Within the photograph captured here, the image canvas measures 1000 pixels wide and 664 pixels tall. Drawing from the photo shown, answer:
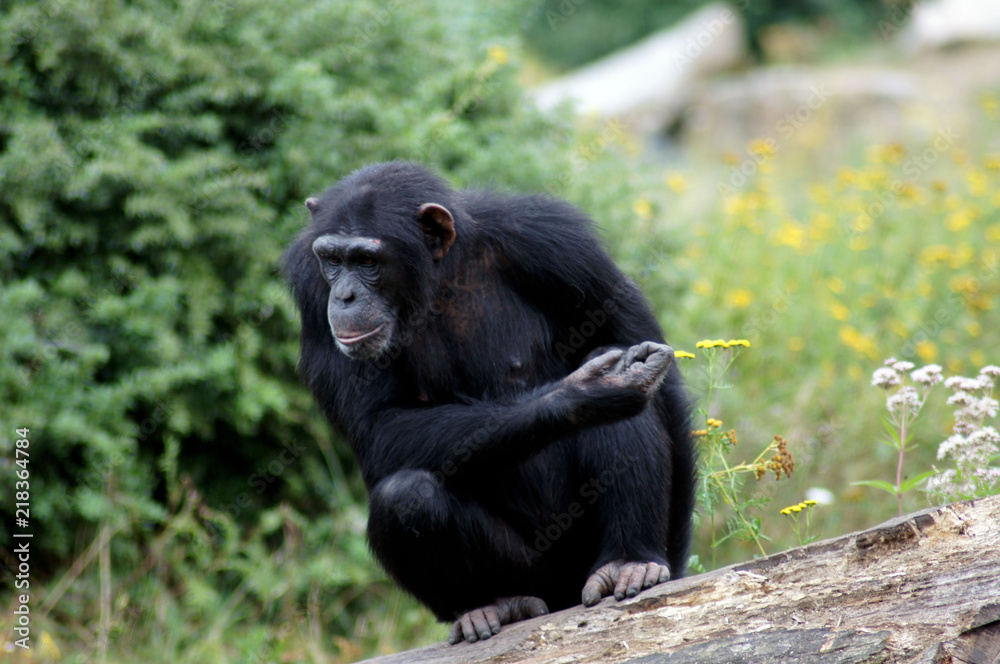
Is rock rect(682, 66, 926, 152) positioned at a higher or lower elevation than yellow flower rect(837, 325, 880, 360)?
higher

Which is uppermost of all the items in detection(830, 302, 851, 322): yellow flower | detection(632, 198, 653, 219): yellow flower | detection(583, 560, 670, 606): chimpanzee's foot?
detection(632, 198, 653, 219): yellow flower

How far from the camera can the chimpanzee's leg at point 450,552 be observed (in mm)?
3812

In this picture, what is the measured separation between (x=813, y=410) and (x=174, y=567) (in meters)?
4.82

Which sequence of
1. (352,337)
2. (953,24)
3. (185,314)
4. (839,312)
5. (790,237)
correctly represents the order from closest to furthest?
(352,337)
(185,314)
(839,312)
(790,237)
(953,24)

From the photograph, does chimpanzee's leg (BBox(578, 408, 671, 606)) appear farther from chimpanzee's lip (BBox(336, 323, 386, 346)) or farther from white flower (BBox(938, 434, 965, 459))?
white flower (BBox(938, 434, 965, 459))

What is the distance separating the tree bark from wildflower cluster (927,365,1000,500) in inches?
26.0

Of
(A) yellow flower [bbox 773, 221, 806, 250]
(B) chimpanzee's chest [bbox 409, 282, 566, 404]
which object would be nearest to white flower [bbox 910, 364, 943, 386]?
(B) chimpanzee's chest [bbox 409, 282, 566, 404]

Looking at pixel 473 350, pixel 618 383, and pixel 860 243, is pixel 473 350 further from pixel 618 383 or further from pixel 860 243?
pixel 860 243

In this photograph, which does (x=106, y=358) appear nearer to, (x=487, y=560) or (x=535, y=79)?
(x=487, y=560)

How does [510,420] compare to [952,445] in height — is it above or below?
above

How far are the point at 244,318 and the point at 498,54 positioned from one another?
2690 millimetres

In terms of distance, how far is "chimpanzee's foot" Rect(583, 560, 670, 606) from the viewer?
360cm

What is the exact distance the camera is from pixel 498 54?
692 cm

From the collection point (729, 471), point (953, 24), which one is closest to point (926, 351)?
point (729, 471)
